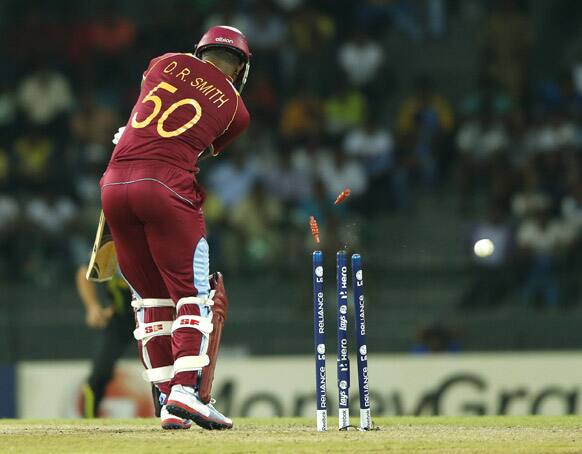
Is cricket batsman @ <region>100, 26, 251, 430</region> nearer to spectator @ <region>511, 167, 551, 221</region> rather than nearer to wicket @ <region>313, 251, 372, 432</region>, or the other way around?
wicket @ <region>313, 251, 372, 432</region>

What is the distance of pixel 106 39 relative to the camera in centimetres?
1625

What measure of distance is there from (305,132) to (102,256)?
347 inches

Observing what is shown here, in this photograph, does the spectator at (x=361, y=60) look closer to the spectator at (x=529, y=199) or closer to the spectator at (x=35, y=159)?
the spectator at (x=529, y=199)

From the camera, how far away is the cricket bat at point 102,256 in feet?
21.2

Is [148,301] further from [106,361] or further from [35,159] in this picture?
[35,159]

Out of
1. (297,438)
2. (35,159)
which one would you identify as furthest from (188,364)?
(35,159)

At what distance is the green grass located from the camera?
5.32 metres

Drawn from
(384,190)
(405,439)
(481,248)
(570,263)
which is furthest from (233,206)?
(405,439)

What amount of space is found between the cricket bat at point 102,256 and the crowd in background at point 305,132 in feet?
21.7

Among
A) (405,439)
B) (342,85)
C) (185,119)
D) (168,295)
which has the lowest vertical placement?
(405,439)

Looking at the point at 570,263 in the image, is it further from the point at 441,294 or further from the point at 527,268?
the point at 441,294

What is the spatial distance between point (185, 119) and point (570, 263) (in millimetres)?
7630

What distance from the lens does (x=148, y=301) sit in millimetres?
6234

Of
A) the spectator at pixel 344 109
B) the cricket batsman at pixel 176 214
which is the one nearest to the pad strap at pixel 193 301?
the cricket batsman at pixel 176 214
